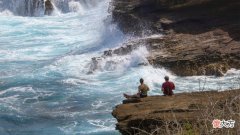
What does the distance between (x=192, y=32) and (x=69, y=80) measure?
18.8 ft

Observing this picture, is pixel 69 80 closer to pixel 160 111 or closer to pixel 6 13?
pixel 160 111

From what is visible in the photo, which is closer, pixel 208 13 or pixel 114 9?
pixel 208 13

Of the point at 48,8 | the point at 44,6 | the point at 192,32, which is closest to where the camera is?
the point at 192,32

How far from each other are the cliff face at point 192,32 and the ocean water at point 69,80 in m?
0.51

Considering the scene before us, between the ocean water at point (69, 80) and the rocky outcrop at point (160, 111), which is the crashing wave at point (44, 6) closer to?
the ocean water at point (69, 80)

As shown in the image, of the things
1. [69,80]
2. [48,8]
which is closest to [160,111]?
[69,80]

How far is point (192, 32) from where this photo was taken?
23500mm

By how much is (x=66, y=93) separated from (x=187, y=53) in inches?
202

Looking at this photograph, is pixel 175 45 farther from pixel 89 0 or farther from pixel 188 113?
pixel 89 0

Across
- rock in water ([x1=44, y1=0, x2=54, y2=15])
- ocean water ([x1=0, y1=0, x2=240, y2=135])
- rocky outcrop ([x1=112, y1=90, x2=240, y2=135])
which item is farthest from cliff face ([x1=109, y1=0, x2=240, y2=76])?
rock in water ([x1=44, y1=0, x2=54, y2=15])

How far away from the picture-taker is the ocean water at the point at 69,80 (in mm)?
16755

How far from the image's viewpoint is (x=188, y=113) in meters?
10.8

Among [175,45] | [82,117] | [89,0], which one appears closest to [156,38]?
[175,45]

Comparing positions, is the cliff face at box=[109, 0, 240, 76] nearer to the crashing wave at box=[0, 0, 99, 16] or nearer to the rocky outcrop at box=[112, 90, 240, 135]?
the rocky outcrop at box=[112, 90, 240, 135]
